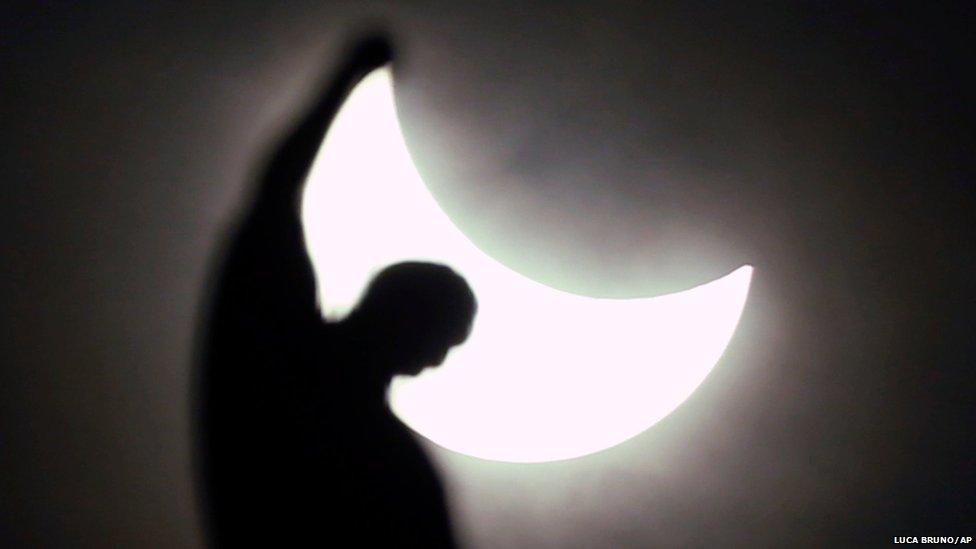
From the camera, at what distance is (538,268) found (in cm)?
100

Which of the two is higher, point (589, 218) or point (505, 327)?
point (589, 218)

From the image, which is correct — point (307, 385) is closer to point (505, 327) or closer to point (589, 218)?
point (505, 327)

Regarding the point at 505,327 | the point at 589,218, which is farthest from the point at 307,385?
the point at 589,218

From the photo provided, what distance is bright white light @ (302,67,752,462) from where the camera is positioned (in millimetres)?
955

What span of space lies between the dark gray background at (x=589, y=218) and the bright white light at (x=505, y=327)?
0.14 ft

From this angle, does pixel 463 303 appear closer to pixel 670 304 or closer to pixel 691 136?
pixel 670 304

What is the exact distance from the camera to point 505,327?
37.9 inches

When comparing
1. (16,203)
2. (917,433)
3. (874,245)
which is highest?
(16,203)

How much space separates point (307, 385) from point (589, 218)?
491 millimetres

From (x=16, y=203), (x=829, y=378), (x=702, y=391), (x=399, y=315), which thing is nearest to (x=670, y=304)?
(x=702, y=391)

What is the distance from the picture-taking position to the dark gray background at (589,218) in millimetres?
981

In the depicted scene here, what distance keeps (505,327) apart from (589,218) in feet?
0.67

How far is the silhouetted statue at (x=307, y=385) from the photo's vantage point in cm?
99

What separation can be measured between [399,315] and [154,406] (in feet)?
1.26
